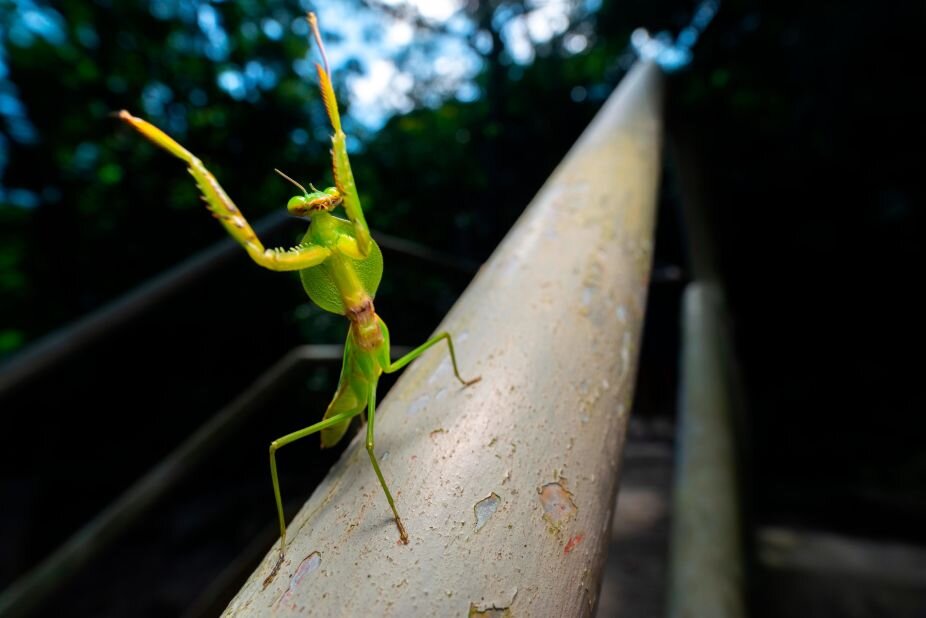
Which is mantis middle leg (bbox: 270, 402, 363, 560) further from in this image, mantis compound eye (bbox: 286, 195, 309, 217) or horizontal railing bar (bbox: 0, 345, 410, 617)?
horizontal railing bar (bbox: 0, 345, 410, 617)

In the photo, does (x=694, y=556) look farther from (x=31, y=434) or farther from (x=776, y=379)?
(x=31, y=434)

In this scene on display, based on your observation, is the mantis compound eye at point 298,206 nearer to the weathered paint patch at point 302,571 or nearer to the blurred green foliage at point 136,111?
the weathered paint patch at point 302,571

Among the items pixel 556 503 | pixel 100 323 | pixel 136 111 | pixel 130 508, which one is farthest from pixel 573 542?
pixel 136 111

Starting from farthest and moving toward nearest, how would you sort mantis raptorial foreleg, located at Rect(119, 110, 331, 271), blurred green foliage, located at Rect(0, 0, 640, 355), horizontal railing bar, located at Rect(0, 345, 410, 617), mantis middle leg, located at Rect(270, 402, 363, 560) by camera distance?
blurred green foliage, located at Rect(0, 0, 640, 355) → horizontal railing bar, located at Rect(0, 345, 410, 617) → mantis middle leg, located at Rect(270, 402, 363, 560) → mantis raptorial foreleg, located at Rect(119, 110, 331, 271)

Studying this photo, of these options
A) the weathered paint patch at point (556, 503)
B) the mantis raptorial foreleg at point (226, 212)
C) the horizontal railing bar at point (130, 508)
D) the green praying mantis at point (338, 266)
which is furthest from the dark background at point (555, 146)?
the weathered paint patch at point (556, 503)

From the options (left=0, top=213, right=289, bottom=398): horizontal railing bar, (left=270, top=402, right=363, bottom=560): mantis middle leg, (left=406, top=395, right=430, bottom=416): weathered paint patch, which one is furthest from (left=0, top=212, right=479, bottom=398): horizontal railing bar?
(left=406, top=395, right=430, bottom=416): weathered paint patch

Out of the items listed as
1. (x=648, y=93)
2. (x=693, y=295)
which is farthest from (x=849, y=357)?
(x=648, y=93)
